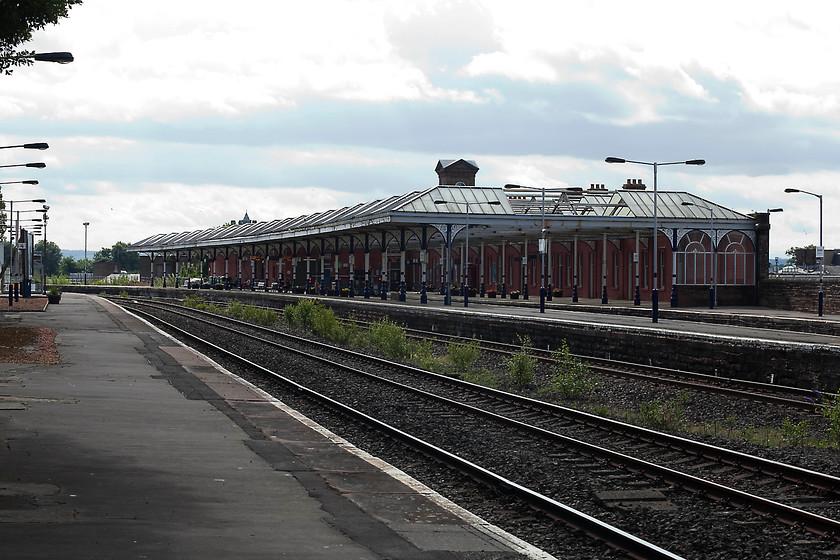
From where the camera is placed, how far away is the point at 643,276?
5938 centimetres

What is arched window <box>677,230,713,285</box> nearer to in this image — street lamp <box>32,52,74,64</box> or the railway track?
the railway track

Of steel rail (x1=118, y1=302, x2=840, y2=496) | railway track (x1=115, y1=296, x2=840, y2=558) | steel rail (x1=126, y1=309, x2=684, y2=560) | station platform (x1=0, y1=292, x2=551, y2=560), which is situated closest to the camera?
station platform (x1=0, y1=292, x2=551, y2=560)

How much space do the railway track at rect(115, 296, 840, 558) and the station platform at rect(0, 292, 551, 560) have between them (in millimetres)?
1383

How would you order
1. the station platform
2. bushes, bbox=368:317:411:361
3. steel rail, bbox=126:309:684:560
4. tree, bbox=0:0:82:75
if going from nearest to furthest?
the station platform, steel rail, bbox=126:309:684:560, tree, bbox=0:0:82:75, bushes, bbox=368:317:411:361

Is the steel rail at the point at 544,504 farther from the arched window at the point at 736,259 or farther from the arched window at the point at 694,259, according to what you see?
the arched window at the point at 736,259

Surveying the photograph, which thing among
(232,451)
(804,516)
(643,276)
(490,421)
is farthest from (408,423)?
(643,276)

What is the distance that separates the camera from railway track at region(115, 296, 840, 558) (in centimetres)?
A: 938

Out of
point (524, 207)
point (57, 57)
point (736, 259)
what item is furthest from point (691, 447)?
point (524, 207)

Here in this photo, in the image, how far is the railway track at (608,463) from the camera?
938 cm

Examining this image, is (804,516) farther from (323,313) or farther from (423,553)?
(323,313)

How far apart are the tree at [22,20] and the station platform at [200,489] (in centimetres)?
681

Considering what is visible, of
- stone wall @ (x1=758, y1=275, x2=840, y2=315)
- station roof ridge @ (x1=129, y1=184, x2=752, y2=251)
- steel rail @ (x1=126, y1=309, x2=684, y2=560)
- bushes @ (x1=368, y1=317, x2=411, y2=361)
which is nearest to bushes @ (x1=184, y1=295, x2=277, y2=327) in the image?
station roof ridge @ (x1=129, y1=184, x2=752, y2=251)

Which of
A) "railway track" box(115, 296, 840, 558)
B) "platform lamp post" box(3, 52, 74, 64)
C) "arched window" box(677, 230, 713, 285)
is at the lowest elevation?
"railway track" box(115, 296, 840, 558)

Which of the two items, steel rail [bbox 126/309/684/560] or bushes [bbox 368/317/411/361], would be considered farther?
bushes [bbox 368/317/411/361]
